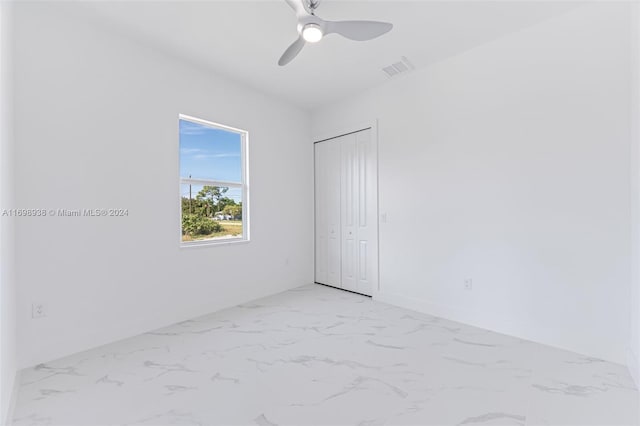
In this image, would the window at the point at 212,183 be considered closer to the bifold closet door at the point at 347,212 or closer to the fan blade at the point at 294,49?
the bifold closet door at the point at 347,212

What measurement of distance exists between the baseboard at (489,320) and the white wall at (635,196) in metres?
0.14

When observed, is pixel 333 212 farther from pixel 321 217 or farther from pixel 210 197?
pixel 210 197

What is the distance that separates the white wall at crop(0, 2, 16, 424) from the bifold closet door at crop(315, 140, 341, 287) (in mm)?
3325

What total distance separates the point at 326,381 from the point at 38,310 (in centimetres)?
221

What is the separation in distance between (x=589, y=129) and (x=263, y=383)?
3069 mm

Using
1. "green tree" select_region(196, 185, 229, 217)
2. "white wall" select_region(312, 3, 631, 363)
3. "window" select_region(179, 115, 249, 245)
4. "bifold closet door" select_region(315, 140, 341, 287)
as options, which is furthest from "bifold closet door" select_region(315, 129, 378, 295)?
"green tree" select_region(196, 185, 229, 217)

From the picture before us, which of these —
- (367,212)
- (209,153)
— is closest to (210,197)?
(209,153)

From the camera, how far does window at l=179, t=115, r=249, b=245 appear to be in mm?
3355

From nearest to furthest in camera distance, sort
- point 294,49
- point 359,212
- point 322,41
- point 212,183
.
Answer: point 294,49 < point 322,41 < point 212,183 < point 359,212

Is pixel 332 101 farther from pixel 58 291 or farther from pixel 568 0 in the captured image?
pixel 58 291

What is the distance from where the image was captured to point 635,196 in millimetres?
2078

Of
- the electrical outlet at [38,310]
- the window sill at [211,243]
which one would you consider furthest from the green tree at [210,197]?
the electrical outlet at [38,310]

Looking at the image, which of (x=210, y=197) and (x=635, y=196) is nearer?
(x=635, y=196)

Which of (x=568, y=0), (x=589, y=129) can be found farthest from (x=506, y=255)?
(x=568, y=0)
